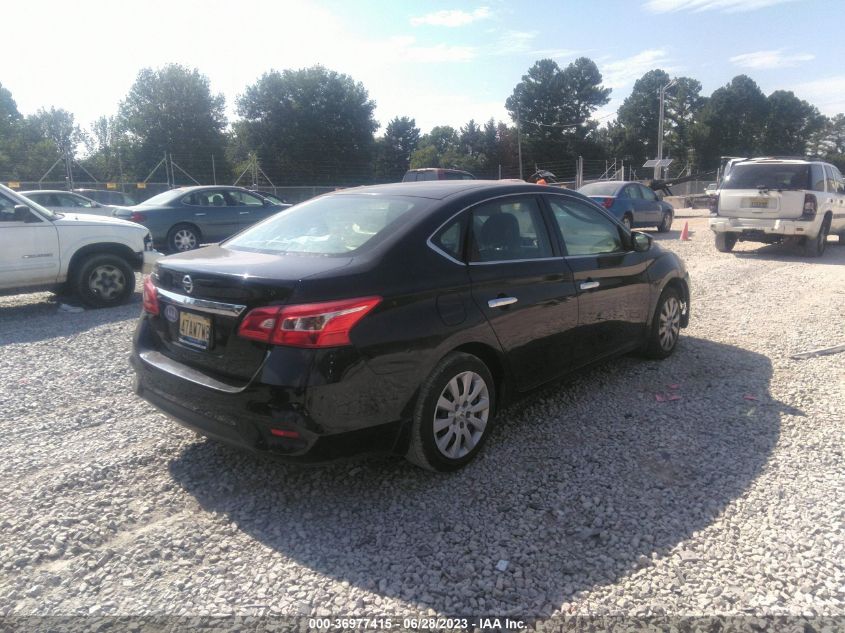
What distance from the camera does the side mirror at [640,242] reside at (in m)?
5.12

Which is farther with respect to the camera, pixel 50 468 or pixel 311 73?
pixel 311 73

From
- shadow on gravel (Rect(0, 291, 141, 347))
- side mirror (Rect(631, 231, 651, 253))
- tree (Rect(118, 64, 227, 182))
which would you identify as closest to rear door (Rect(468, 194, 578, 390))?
side mirror (Rect(631, 231, 651, 253))

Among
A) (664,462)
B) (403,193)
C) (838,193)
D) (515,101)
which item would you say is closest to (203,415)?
(403,193)

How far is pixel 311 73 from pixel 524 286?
6294 cm

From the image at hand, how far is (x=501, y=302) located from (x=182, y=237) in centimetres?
1113

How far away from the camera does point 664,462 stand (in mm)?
3715

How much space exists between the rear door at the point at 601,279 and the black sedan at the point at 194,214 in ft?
32.3

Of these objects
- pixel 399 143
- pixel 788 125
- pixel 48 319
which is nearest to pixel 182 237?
pixel 48 319

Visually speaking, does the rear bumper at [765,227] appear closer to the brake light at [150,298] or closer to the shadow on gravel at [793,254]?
the shadow on gravel at [793,254]

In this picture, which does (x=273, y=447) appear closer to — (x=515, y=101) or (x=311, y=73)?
(x=311, y=73)

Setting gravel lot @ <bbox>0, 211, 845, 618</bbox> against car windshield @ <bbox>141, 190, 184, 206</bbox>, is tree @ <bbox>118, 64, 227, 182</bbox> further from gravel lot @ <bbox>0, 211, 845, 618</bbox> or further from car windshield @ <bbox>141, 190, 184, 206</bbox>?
gravel lot @ <bbox>0, 211, 845, 618</bbox>

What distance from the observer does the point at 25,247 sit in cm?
742

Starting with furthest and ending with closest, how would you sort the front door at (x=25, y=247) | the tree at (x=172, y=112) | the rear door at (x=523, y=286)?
the tree at (x=172, y=112)
the front door at (x=25, y=247)
the rear door at (x=523, y=286)

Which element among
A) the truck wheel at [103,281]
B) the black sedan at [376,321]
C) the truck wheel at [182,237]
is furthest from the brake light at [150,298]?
the truck wheel at [182,237]
